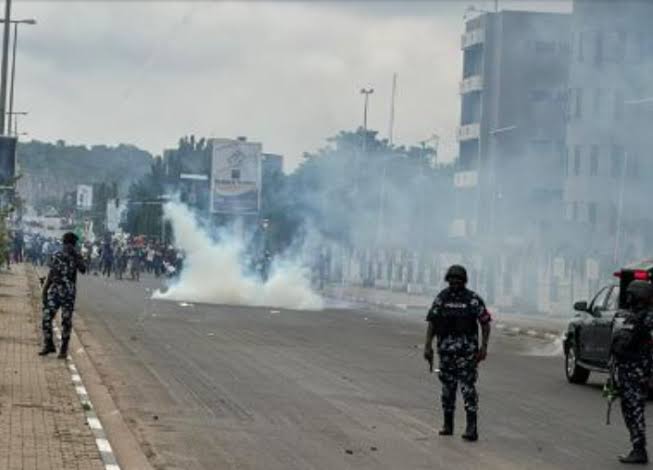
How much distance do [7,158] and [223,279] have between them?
462 inches

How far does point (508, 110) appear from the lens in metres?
90.4

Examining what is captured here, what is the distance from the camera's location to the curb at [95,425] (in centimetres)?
1240

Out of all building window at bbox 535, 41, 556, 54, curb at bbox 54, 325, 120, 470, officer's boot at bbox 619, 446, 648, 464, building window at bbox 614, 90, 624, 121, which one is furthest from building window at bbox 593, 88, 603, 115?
officer's boot at bbox 619, 446, 648, 464

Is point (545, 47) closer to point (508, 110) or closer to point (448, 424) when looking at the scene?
point (508, 110)

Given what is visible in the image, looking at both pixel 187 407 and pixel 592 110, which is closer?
pixel 187 407

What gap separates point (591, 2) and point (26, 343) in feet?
135

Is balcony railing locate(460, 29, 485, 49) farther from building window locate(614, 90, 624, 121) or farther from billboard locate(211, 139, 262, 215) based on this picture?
building window locate(614, 90, 624, 121)

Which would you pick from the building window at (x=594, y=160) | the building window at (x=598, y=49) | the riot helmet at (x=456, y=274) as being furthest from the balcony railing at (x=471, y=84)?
the riot helmet at (x=456, y=274)

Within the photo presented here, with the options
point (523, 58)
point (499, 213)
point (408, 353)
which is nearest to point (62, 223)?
point (523, 58)

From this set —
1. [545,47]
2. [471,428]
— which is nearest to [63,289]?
[471,428]

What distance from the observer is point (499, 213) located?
253 ft

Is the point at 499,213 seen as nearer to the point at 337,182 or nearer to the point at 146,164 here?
the point at 337,182

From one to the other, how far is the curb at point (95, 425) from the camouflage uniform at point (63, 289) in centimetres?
195

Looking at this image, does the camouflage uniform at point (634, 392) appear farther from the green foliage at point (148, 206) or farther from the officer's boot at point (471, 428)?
the green foliage at point (148, 206)
